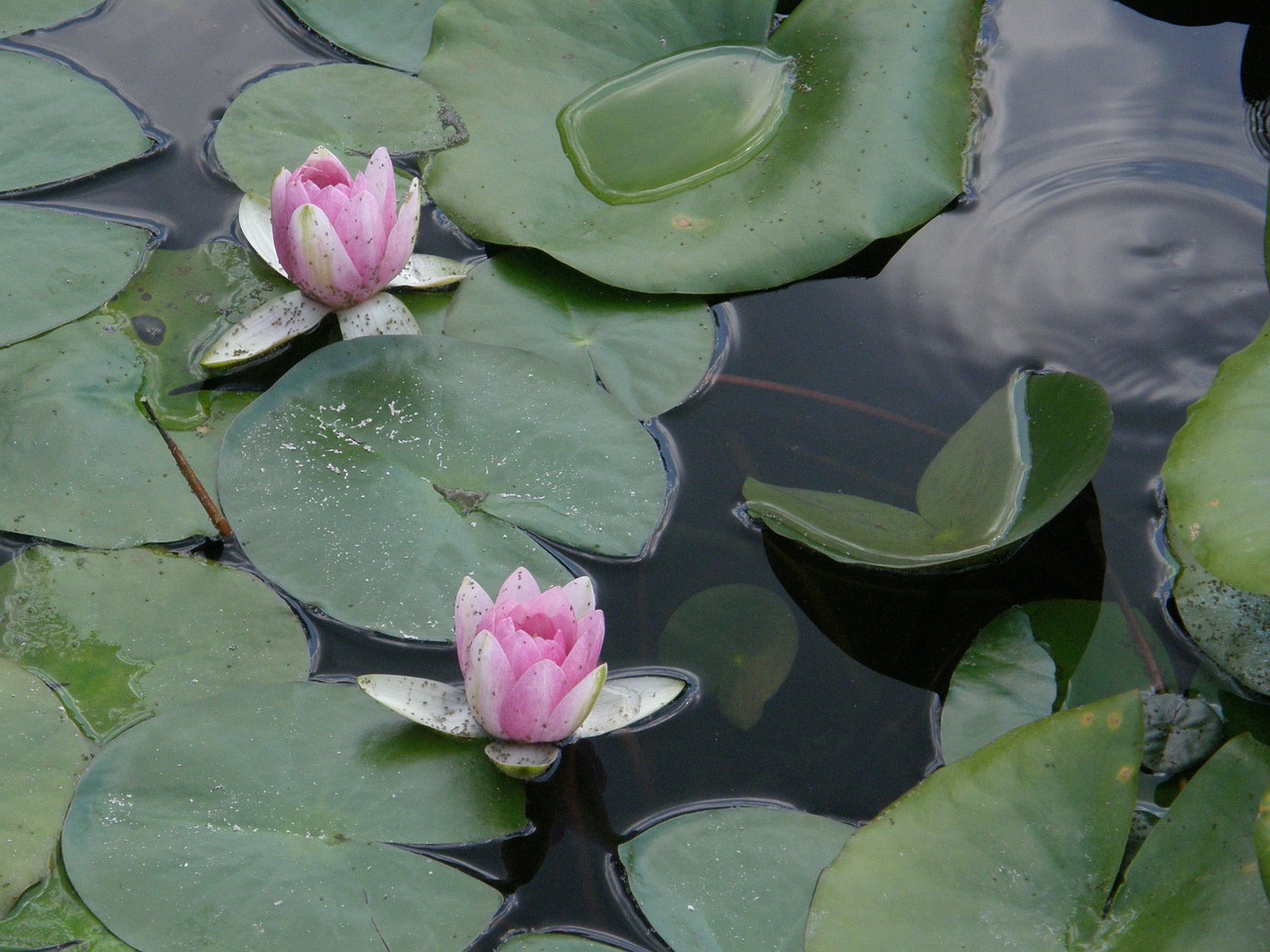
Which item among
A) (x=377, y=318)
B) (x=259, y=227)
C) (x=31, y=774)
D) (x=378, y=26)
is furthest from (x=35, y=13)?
(x=31, y=774)

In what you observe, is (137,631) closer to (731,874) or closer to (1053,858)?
(731,874)

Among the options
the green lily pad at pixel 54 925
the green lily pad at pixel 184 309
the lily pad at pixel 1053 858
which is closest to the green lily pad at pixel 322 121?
the green lily pad at pixel 184 309

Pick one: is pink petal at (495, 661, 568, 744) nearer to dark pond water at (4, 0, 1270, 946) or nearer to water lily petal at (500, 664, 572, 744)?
water lily petal at (500, 664, 572, 744)

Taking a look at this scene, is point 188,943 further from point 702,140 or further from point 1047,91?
point 1047,91

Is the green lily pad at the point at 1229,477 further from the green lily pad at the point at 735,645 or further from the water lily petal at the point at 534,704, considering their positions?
the water lily petal at the point at 534,704

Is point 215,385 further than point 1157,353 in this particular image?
No

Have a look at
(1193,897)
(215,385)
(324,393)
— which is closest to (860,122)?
(324,393)
